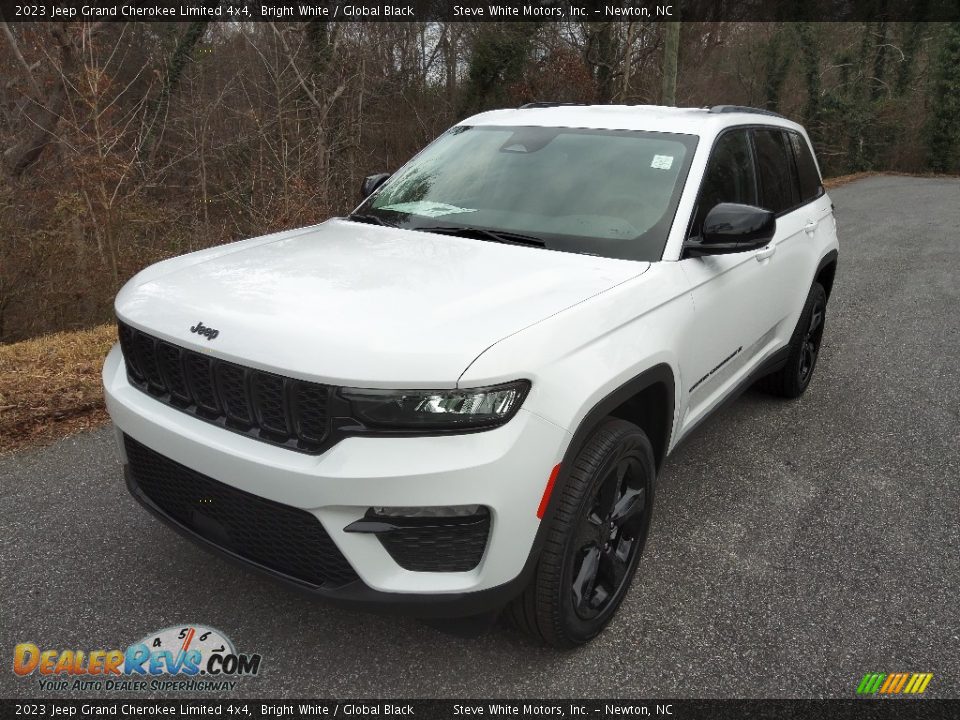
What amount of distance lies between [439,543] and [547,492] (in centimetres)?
34

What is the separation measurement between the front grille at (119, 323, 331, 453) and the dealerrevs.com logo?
862 mm

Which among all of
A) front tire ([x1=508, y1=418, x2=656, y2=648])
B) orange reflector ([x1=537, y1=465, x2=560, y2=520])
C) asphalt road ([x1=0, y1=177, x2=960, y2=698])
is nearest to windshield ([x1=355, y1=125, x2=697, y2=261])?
front tire ([x1=508, y1=418, x2=656, y2=648])

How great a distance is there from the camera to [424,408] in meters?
1.97

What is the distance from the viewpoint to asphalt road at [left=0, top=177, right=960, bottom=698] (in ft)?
8.12

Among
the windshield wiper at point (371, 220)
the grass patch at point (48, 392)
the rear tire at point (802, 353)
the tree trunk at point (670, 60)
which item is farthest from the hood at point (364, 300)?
the tree trunk at point (670, 60)

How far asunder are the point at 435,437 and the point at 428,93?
1986 cm

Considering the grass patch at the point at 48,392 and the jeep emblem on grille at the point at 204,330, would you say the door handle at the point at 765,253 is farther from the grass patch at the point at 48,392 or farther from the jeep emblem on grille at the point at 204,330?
the grass patch at the point at 48,392

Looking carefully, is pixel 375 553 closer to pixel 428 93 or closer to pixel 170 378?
pixel 170 378

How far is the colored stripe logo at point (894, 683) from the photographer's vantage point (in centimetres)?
243

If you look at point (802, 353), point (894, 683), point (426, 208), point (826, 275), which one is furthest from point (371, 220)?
point (826, 275)

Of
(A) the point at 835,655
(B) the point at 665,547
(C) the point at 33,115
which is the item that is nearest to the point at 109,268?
(C) the point at 33,115

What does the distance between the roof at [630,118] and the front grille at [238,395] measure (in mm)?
2131

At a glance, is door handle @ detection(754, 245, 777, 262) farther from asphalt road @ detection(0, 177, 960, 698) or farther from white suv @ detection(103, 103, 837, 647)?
asphalt road @ detection(0, 177, 960, 698)

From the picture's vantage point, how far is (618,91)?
19.3 metres
